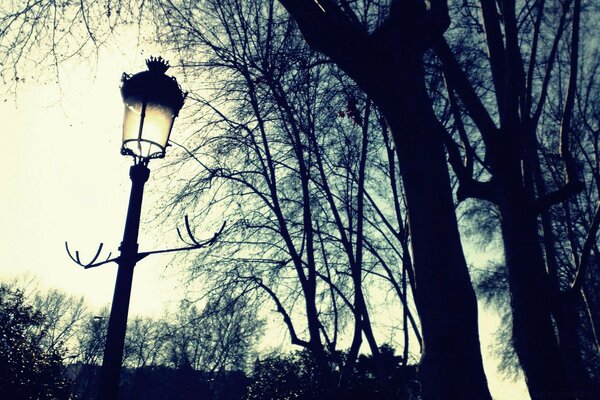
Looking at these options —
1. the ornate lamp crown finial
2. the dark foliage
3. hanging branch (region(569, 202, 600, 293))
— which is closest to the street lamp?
the ornate lamp crown finial

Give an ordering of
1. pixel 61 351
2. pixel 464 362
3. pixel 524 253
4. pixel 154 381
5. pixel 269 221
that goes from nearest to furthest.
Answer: pixel 464 362, pixel 524 253, pixel 269 221, pixel 61 351, pixel 154 381

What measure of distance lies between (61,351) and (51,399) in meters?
2.48

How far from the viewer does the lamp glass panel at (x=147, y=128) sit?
3162mm

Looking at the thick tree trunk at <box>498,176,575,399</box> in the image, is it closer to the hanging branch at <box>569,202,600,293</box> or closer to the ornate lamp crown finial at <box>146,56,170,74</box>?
the hanging branch at <box>569,202,600,293</box>

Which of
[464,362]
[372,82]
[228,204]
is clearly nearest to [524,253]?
[464,362]

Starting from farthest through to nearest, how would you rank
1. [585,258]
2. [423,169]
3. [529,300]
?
[585,258] → [529,300] → [423,169]

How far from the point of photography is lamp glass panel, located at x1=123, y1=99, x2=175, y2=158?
3162mm

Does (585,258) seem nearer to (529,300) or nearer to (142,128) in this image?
(529,300)

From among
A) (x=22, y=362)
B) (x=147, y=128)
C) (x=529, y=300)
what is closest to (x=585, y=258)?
(x=529, y=300)

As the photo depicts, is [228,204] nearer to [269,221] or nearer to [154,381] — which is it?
[269,221]

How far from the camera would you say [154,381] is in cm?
4988

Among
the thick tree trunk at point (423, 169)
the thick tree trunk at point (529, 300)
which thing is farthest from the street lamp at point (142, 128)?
the thick tree trunk at point (529, 300)

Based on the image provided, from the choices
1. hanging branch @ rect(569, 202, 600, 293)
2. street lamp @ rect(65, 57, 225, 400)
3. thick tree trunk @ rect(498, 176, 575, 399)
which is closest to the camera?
street lamp @ rect(65, 57, 225, 400)

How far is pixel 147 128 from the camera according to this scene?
3.15 m
